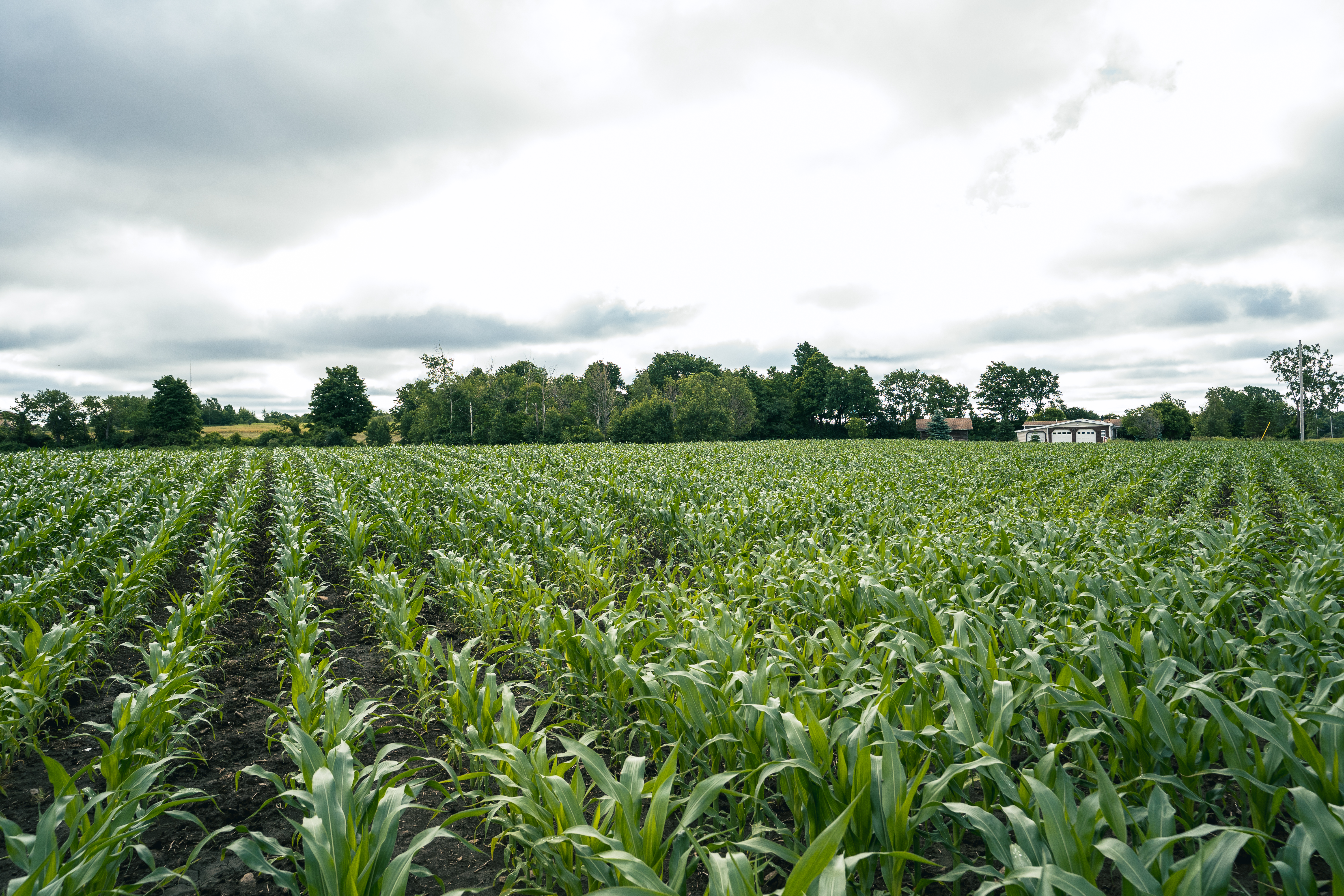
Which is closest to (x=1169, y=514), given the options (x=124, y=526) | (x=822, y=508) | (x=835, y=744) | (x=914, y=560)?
(x=822, y=508)

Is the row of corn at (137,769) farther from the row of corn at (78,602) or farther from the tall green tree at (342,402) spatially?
the tall green tree at (342,402)

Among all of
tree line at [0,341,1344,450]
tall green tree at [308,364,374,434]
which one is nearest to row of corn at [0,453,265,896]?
tree line at [0,341,1344,450]

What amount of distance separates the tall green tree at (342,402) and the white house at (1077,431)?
76695 mm

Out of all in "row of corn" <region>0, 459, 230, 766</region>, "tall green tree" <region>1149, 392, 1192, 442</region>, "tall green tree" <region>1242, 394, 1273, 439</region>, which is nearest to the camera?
Result: "row of corn" <region>0, 459, 230, 766</region>

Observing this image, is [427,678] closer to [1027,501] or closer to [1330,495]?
[1027,501]

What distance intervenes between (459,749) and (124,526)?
7894 mm

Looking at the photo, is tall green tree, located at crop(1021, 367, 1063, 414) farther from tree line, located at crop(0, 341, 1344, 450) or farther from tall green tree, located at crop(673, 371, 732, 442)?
tall green tree, located at crop(673, 371, 732, 442)

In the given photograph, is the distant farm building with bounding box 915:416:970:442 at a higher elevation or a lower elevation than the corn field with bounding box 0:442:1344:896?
higher

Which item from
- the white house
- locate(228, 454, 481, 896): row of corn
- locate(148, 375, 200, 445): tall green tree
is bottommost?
locate(228, 454, 481, 896): row of corn

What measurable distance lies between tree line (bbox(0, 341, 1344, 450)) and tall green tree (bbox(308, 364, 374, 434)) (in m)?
0.16

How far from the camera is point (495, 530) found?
8570 mm

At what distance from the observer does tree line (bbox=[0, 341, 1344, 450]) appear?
49875mm

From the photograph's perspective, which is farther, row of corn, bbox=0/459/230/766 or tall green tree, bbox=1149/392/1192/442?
tall green tree, bbox=1149/392/1192/442

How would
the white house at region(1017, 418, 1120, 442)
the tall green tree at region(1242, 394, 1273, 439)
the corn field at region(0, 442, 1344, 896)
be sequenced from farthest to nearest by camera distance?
the white house at region(1017, 418, 1120, 442)
the tall green tree at region(1242, 394, 1273, 439)
the corn field at region(0, 442, 1344, 896)
